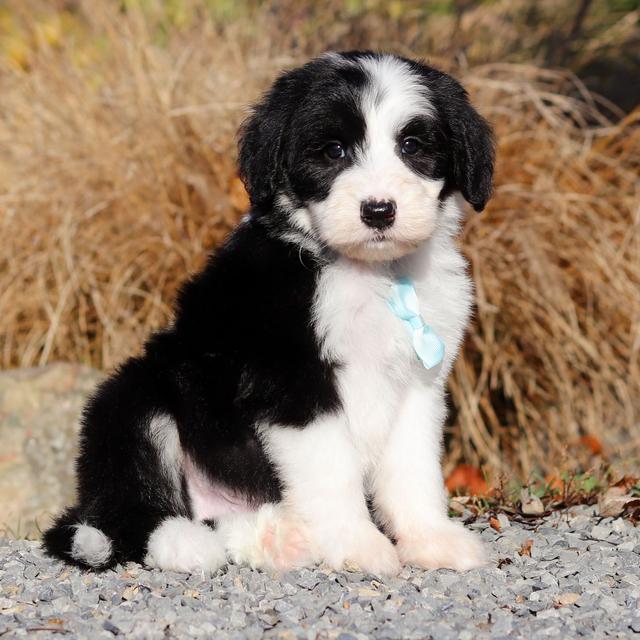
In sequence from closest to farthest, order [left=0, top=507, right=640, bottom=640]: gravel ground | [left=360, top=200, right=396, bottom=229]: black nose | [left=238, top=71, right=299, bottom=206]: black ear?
[left=0, top=507, right=640, bottom=640]: gravel ground → [left=360, top=200, right=396, bottom=229]: black nose → [left=238, top=71, right=299, bottom=206]: black ear

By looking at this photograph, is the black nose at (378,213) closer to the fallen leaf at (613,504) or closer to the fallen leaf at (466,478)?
the fallen leaf at (613,504)

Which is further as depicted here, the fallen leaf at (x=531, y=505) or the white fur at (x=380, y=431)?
the fallen leaf at (x=531, y=505)

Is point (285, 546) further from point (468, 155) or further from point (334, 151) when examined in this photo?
point (468, 155)

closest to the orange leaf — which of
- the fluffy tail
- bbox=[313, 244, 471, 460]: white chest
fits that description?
bbox=[313, 244, 471, 460]: white chest

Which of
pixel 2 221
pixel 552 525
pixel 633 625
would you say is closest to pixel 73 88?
pixel 2 221

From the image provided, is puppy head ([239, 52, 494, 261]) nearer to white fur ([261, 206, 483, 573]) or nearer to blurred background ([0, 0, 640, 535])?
white fur ([261, 206, 483, 573])

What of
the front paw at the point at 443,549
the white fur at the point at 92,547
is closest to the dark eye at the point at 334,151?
the front paw at the point at 443,549

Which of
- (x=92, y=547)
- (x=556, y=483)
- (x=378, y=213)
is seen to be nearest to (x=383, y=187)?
(x=378, y=213)
